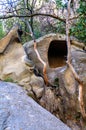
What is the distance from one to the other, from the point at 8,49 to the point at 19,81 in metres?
0.86

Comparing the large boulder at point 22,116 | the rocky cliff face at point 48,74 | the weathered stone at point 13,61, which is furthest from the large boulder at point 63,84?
the large boulder at point 22,116

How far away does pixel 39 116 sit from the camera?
3.65 metres

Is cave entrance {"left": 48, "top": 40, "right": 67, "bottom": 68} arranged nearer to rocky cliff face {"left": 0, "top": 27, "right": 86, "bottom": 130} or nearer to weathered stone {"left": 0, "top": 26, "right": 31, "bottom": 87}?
rocky cliff face {"left": 0, "top": 27, "right": 86, "bottom": 130}

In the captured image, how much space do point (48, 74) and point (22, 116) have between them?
256cm

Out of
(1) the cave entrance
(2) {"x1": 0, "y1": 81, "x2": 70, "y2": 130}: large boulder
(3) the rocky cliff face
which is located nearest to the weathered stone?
(3) the rocky cliff face

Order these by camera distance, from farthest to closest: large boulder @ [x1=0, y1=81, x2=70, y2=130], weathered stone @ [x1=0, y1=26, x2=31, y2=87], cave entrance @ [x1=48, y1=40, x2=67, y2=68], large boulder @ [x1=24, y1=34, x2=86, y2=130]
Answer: cave entrance @ [x1=48, y1=40, x2=67, y2=68] < weathered stone @ [x1=0, y1=26, x2=31, y2=87] < large boulder @ [x1=24, y1=34, x2=86, y2=130] < large boulder @ [x1=0, y1=81, x2=70, y2=130]

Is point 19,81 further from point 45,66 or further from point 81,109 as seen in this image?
point 81,109

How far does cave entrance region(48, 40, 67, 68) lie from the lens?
6754mm

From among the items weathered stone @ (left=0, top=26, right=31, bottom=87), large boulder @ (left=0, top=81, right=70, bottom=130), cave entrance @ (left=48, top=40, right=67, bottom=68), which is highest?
large boulder @ (left=0, top=81, right=70, bottom=130)

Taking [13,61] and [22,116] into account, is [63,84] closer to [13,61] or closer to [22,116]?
[13,61]

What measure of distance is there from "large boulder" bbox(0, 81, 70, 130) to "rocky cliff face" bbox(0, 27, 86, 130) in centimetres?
139

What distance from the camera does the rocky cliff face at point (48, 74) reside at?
551cm

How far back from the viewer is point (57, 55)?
7020 mm

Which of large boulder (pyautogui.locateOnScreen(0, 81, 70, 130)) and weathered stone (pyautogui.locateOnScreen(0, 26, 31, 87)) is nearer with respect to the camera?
large boulder (pyautogui.locateOnScreen(0, 81, 70, 130))
